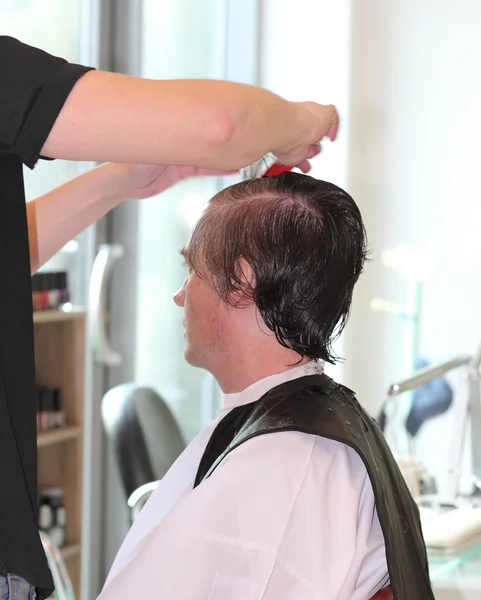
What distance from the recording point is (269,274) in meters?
1.23

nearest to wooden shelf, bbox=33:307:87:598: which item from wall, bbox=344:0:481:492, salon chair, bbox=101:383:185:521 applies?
salon chair, bbox=101:383:185:521

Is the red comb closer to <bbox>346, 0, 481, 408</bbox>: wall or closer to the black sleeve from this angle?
the black sleeve

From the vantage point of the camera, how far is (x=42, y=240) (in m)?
1.42

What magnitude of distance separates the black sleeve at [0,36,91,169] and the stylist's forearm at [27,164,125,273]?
551 mm

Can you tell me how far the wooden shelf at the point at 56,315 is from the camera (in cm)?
289

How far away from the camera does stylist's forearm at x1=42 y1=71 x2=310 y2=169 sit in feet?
2.81

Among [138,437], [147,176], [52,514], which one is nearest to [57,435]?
[52,514]

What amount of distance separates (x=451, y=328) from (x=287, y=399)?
2.27 metres

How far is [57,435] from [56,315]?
1.34 ft

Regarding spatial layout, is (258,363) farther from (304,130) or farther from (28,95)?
(28,95)

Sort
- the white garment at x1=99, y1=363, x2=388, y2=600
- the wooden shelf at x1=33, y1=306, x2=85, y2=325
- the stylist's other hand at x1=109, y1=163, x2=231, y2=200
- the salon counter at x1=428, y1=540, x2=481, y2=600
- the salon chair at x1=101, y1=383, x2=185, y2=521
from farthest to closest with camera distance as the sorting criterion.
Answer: the wooden shelf at x1=33, y1=306, x2=85, y2=325 < the salon chair at x1=101, y1=383, x2=185, y2=521 < the salon counter at x1=428, y1=540, x2=481, y2=600 < the stylist's other hand at x1=109, y1=163, x2=231, y2=200 < the white garment at x1=99, y1=363, x2=388, y2=600

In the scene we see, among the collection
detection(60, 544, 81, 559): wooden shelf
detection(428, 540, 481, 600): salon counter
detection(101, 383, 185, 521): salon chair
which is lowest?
detection(60, 544, 81, 559): wooden shelf

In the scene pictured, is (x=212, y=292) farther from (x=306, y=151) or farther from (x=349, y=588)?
(x=349, y=588)

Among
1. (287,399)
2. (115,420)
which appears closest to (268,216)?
(287,399)
